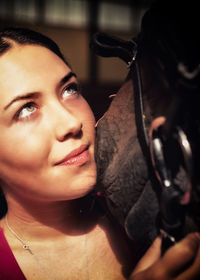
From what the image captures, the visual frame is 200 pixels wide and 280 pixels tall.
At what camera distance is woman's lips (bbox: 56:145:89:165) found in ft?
2.43

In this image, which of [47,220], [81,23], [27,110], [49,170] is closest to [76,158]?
[49,170]

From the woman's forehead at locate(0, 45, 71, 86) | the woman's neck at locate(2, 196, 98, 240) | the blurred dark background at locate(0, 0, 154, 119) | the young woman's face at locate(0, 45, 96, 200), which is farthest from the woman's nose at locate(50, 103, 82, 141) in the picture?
the blurred dark background at locate(0, 0, 154, 119)

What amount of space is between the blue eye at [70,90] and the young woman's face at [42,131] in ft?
0.05

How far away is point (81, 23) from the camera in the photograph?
4633 millimetres

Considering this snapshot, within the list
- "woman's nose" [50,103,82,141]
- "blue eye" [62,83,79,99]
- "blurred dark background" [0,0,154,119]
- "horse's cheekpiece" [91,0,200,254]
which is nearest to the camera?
"horse's cheekpiece" [91,0,200,254]

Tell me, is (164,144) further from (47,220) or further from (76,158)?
(47,220)

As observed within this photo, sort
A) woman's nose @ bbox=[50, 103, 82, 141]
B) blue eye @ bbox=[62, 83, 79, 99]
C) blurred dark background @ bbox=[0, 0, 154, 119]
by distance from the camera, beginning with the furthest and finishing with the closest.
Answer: blurred dark background @ bbox=[0, 0, 154, 119], blue eye @ bbox=[62, 83, 79, 99], woman's nose @ bbox=[50, 103, 82, 141]

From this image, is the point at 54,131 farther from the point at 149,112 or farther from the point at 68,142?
the point at 149,112

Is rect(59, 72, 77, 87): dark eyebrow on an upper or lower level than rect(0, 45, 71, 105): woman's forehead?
lower

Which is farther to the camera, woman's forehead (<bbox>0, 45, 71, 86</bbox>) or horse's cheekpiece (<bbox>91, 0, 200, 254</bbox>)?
woman's forehead (<bbox>0, 45, 71, 86</bbox>)

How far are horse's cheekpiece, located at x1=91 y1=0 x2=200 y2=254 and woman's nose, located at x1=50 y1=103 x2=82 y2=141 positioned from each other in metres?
0.09

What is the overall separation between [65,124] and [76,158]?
0.27 feet

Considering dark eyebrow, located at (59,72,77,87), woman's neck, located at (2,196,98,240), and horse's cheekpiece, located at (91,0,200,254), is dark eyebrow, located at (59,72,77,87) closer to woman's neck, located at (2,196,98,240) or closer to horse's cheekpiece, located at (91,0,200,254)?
horse's cheekpiece, located at (91,0,200,254)

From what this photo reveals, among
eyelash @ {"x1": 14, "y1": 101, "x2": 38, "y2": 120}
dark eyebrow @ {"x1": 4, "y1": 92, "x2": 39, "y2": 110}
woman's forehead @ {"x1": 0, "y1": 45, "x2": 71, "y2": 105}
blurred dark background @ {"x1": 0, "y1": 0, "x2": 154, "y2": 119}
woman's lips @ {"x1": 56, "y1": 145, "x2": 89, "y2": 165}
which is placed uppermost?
woman's forehead @ {"x1": 0, "y1": 45, "x2": 71, "y2": 105}
